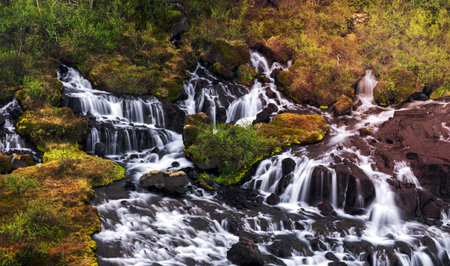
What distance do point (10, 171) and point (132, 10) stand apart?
59.4ft

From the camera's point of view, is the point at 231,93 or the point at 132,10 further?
the point at 132,10

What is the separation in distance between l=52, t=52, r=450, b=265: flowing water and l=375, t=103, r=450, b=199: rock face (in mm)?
601

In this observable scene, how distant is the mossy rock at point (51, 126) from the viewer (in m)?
16.9

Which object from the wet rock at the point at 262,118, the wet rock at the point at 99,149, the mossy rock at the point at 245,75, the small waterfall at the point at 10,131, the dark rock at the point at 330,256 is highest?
the mossy rock at the point at 245,75

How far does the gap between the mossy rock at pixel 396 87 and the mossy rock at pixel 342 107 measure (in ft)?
9.08

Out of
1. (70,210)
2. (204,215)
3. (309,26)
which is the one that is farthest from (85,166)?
(309,26)

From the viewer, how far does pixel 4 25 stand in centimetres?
2222

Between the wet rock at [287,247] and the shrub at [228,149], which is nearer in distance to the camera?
the wet rock at [287,247]

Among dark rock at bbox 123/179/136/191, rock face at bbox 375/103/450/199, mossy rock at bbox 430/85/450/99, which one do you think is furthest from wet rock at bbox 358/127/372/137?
dark rock at bbox 123/179/136/191

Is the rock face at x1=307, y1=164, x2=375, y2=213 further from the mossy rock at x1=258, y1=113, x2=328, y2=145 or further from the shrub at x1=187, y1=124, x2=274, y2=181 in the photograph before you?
the mossy rock at x1=258, y1=113, x2=328, y2=145

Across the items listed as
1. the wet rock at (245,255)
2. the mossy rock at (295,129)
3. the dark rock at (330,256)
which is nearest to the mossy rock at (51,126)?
the mossy rock at (295,129)

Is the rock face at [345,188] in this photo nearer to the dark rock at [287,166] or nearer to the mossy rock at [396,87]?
the dark rock at [287,166]

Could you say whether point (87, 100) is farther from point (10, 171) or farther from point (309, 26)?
point (309, 26)

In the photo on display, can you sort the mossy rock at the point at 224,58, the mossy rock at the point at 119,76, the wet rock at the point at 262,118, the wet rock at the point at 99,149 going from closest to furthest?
the wet rock at the point at 99,149, the mossy rock at the point at 119,76, the wet rock at the point at 262,118, the mossy rock at the point at 224,58
